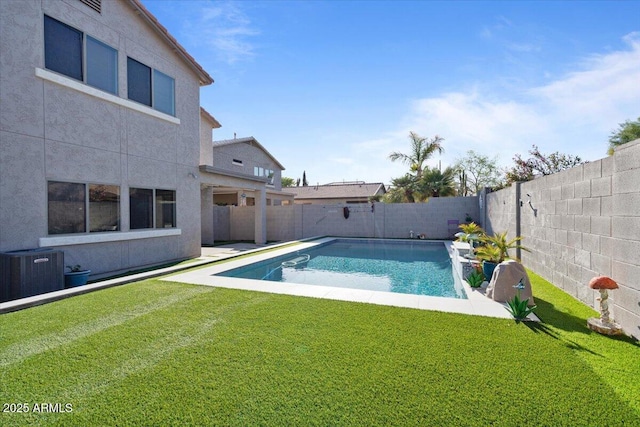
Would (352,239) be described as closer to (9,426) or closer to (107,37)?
(107,37)

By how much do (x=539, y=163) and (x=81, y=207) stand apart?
76.8 feet

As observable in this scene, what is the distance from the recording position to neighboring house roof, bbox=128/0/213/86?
973cm

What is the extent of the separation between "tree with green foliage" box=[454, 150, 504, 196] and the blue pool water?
1617 centimetres

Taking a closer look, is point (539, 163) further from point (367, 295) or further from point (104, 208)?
point (104, 208)

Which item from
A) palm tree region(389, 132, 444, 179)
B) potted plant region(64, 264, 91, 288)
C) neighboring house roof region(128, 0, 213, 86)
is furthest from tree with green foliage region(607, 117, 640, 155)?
potted plant region(64, 264, 91, 288)

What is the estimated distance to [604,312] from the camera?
4.45 meters

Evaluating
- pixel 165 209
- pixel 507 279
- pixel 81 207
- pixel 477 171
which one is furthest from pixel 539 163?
pixel 81 207

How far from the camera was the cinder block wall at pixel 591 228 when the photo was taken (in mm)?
4148

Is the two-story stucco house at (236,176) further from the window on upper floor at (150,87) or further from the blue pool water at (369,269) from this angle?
the blue pool water at (369,269)

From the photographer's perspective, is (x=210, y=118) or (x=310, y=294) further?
(x=210, y=118)

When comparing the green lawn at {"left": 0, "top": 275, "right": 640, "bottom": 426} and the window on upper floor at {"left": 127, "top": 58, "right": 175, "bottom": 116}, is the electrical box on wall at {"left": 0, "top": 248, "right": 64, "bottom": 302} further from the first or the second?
the window on upper floor at {"left": 127, "top": 58, "right": 175, "bottom": 116}

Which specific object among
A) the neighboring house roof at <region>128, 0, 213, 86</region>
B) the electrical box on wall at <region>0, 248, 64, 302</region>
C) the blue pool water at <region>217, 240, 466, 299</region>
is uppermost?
the neighboring house roof at <region>128, 0, 213, 86</region>

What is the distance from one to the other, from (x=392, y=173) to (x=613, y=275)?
20457 mm

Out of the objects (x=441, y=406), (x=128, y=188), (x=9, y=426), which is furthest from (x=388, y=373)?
(x=128, y=188)
